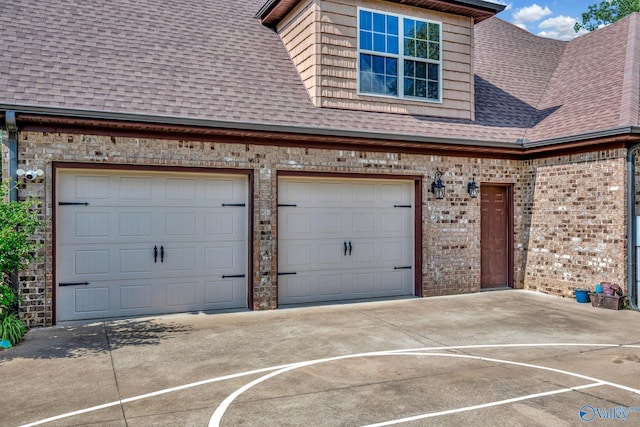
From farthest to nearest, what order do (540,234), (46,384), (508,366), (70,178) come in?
1. (540,234)
2. (70,178)
3. (508,366)
4. (46,384)

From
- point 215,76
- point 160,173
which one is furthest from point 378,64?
point 160,173

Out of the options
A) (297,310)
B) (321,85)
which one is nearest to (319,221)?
(297,310)

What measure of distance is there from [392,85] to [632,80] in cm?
479

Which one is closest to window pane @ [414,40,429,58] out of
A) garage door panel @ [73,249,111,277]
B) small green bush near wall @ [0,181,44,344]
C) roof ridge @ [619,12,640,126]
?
roof ridge @ [619,12,640,126]

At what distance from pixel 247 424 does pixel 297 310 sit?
4.70 meters

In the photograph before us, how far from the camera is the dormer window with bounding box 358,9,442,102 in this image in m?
9.99

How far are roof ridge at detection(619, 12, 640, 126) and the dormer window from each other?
137 inches

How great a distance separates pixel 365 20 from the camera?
9.95 meters

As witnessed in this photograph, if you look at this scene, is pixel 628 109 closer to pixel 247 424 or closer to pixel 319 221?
pixel 319 221

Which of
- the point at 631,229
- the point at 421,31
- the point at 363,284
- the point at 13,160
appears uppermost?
the point at 421,31

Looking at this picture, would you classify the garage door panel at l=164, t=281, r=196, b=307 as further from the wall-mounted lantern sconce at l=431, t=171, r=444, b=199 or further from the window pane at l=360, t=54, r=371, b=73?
the window pane at l=360, t=54, r=371, b=73

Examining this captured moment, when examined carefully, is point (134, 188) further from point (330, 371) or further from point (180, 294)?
point (330, 371)

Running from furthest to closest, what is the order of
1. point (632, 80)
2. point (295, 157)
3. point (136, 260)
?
point (632, 80) → point (295, 157) → point (136, 260)

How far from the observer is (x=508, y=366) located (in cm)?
549
